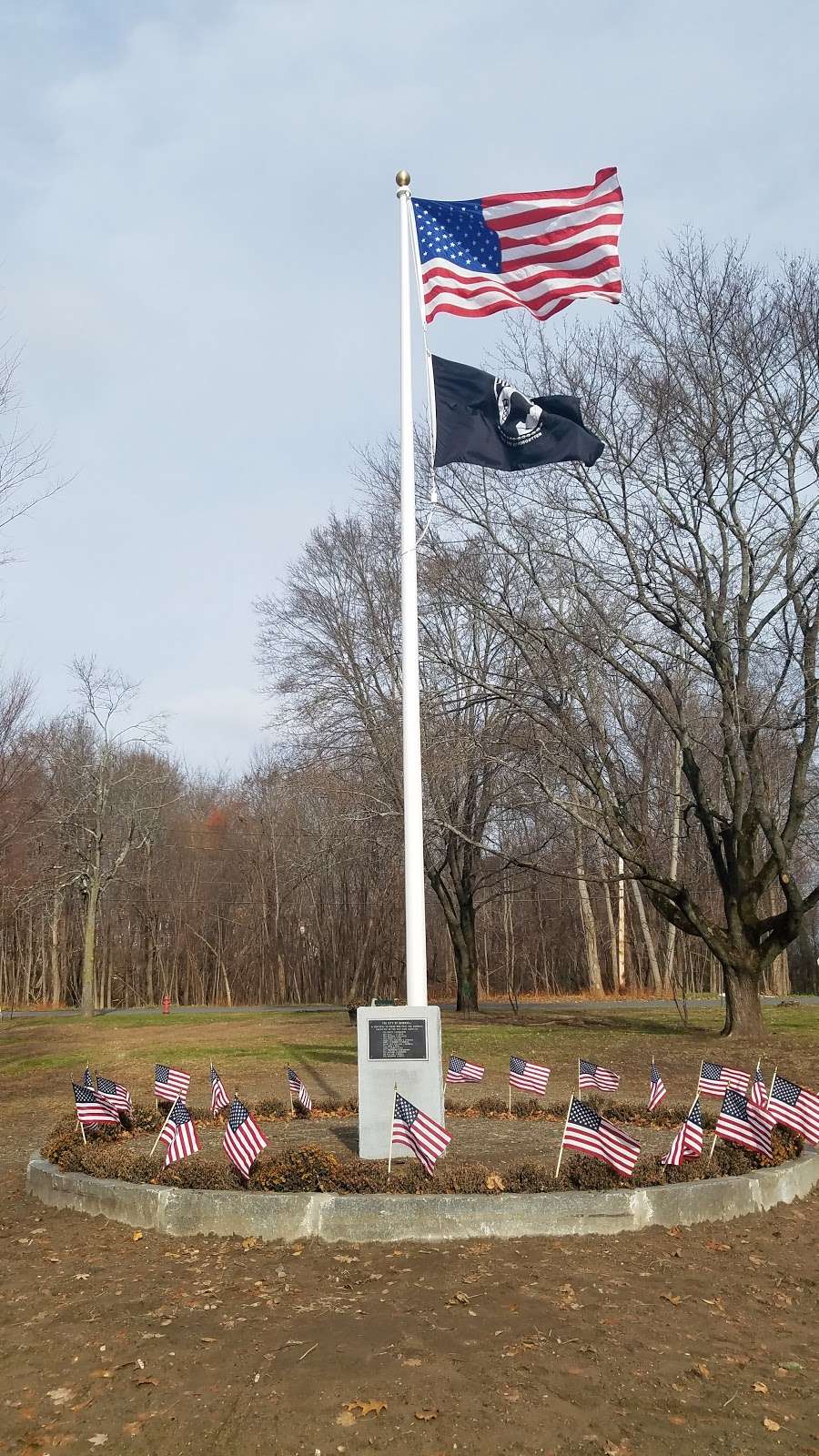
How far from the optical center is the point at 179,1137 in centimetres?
751

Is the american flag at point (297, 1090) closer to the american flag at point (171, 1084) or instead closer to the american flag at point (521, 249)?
the american flag at point (171, 1084)

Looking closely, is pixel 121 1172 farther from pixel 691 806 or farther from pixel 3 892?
pixel 3 892

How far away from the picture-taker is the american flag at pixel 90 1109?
28.1ft

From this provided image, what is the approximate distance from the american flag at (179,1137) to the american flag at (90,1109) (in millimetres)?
1228

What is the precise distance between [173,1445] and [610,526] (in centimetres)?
1500

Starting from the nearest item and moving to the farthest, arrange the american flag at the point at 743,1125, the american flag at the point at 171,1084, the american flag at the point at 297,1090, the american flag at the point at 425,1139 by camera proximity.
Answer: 1. the american flag at the point at 425,1139
2. the american flag at the point at 743,1125
3. the american flag at the point at 171,1084
4. the american flag at the point at 297,1090

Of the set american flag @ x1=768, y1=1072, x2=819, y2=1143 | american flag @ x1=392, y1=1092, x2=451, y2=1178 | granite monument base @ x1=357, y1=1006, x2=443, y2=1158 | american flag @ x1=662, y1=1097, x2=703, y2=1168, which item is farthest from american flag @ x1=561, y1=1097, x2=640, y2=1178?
american flag @ x1=768, y1=1072, x2=819, y2=1143

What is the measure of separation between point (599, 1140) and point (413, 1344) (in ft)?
7.60

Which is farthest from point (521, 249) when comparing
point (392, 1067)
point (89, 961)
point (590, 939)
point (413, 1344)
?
point (590, 939)

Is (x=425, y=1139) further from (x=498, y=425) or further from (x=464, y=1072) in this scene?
(x=498, y=425)

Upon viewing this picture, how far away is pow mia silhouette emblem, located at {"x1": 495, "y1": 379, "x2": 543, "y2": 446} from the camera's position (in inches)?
386

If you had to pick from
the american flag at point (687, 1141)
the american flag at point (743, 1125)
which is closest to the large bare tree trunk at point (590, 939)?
the american flag at point (743, 1125)

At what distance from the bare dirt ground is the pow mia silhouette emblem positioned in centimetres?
641

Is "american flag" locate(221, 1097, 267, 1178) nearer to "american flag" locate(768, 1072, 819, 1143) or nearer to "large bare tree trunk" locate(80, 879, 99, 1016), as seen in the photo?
"american flag" locate(768, 1072, 819, 1143)
